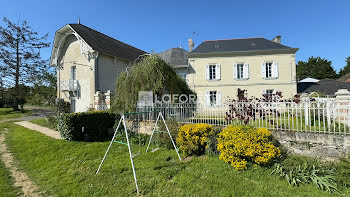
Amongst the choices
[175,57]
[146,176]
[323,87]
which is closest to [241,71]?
[175,57]

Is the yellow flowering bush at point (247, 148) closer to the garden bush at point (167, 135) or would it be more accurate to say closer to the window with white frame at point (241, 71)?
the garden bush at point (167, 135)

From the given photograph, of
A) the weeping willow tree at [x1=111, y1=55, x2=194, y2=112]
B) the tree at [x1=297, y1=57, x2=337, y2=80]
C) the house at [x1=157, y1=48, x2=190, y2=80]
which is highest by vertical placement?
the tree at [x1=297, y1=57, x2=337, y2=80]

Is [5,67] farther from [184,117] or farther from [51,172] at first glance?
[184,117]

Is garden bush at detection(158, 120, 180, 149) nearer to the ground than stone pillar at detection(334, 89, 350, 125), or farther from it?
nearer to the ground

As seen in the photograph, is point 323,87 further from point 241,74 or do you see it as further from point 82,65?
point 82,65

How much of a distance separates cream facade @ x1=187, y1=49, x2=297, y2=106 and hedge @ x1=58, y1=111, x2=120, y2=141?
8.41m

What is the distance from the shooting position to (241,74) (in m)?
13.8

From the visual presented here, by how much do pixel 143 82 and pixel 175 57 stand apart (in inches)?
401

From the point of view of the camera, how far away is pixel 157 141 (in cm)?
579

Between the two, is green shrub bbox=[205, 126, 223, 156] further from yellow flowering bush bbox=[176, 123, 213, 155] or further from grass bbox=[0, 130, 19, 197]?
grass bbox=[0, 130, 19, 197]

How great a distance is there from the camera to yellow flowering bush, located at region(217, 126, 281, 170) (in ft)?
12.0

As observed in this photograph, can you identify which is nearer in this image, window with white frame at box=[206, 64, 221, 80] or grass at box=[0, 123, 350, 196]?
grass at box=[0, 123, 350, 196]

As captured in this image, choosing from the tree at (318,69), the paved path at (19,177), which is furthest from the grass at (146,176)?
the tree at (318,69)

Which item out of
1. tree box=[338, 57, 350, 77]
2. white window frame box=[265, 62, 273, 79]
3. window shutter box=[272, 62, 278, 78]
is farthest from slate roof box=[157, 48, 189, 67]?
tree box=[338, 57, 350, 77]
